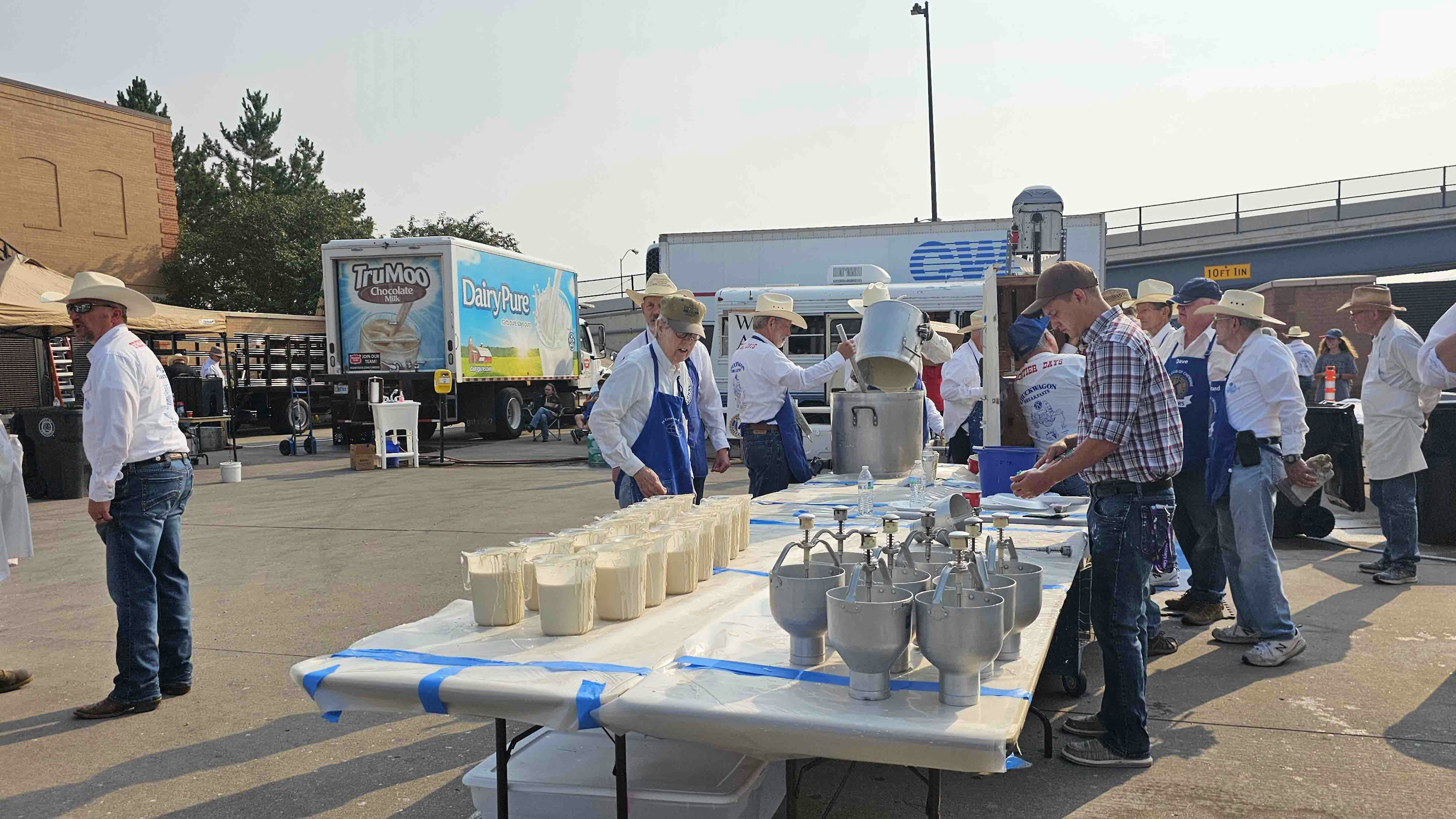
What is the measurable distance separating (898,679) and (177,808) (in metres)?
2.81

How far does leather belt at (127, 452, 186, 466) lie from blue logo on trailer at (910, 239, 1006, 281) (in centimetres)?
1461

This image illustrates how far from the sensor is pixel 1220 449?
5262 mm

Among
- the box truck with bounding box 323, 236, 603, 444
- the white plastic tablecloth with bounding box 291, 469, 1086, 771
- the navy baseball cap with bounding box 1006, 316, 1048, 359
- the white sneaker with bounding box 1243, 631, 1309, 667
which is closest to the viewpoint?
the white plastic tablecloth with bounding box 291, 469, 1086, 771

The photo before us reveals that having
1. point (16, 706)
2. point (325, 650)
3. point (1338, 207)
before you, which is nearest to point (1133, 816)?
point (325, 650)

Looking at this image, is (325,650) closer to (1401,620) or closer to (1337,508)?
(1401,620)

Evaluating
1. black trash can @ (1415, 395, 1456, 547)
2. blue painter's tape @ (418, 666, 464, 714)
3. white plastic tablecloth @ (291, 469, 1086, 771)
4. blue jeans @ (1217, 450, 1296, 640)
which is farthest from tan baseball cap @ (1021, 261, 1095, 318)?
black trash can @ (1415, 395, 1456, 547)

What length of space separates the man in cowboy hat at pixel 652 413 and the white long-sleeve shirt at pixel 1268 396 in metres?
2.91

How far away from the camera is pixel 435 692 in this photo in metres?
2.26

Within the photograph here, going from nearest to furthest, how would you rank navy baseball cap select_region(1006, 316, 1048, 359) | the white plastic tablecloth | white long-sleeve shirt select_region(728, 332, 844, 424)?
the white plastic tablecloth
navy baseball cap select_region(1006, 316, 1048, 359)
white long-sleeve shirt select_region(728, 332, 844, 424)

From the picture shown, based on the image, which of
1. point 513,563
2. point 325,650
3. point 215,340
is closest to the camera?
point 513,563

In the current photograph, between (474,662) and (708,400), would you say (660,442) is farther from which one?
(474,662)

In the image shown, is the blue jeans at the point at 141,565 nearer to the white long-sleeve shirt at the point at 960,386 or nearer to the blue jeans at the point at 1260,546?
the blue jeans at the point at 1260,546

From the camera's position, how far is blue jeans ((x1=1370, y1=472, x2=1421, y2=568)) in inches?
261

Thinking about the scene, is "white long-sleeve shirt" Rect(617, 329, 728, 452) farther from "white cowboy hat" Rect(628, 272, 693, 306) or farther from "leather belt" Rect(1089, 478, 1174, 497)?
"leather belt" Rect(1089, 478, 1174, 497)
